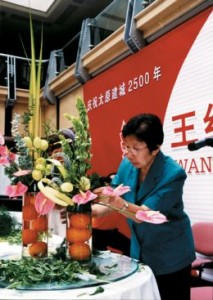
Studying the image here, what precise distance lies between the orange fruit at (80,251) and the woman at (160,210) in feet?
0.97

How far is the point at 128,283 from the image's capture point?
1.07m

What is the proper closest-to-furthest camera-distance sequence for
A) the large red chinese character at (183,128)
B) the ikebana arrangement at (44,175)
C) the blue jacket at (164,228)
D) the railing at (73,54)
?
the ikebana arrangement at (44,175) < the blue jacket at (164,228) < the large red chinese character at (183,128) < the railing at (73,54)

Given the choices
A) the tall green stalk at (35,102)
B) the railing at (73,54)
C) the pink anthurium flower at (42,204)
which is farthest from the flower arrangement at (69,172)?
→ the railing at (73,54)

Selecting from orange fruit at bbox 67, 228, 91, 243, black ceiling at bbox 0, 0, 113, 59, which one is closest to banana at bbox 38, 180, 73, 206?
orange fruit at bbox 67, 228, 91, 243

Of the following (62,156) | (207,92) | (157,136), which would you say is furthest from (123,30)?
(62,156)

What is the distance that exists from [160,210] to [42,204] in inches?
19.9

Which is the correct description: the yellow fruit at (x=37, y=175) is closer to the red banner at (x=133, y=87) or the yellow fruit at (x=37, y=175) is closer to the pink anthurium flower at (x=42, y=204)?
the pink anthurium flower at (x=42, y=204)

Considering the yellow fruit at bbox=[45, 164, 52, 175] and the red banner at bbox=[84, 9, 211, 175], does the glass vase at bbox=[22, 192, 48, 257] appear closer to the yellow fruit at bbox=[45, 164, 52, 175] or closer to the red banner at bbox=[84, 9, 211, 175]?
the yellow fruit at bbox=[45, 164, 52, 175]

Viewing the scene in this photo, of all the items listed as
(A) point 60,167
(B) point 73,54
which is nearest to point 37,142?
(A) point 60,167

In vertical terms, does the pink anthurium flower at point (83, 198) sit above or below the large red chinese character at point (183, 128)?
below

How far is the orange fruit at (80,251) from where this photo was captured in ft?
4.06

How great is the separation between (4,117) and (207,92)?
210 inches

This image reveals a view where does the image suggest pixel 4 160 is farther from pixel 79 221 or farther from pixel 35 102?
pixel 79 221

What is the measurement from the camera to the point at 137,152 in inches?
60.4
